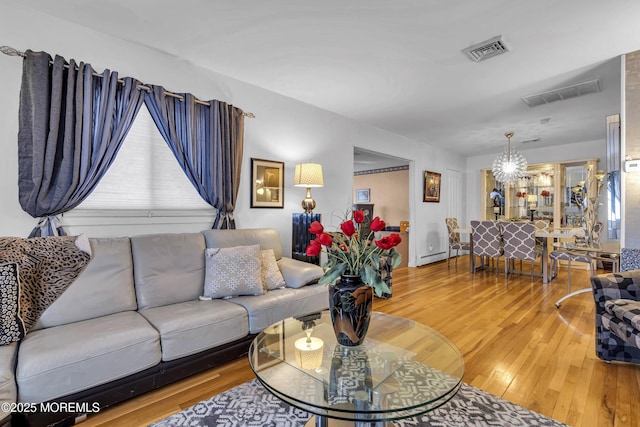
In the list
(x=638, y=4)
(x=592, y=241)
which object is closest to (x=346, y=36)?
(x=638, y=4)

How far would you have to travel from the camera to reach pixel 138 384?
176cm

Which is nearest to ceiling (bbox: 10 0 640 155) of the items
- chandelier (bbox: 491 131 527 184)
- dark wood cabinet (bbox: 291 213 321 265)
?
chandelier (bbox: 491 131 527 184)

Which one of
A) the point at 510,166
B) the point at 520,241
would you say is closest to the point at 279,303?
the point at 520,241

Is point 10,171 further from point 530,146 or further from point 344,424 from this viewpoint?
point 530,146

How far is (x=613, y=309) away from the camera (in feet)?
6.75

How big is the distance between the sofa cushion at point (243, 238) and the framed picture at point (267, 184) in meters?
0.47

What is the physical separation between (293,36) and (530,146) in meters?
6.22

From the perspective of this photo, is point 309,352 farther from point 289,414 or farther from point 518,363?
point 518,363

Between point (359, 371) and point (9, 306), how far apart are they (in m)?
1.88

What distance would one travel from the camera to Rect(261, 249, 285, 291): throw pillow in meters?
2.66

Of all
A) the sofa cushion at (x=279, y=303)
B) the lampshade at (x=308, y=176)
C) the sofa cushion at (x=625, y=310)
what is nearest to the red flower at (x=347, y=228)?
the sofa cushion at (x=279, y=303)

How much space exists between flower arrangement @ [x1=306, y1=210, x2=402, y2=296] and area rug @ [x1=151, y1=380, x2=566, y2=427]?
2.67ft

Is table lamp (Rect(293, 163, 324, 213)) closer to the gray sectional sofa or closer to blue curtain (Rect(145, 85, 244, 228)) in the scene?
blue curtain (Rect(145, 85, 244, 228))

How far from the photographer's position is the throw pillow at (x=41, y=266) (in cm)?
173
